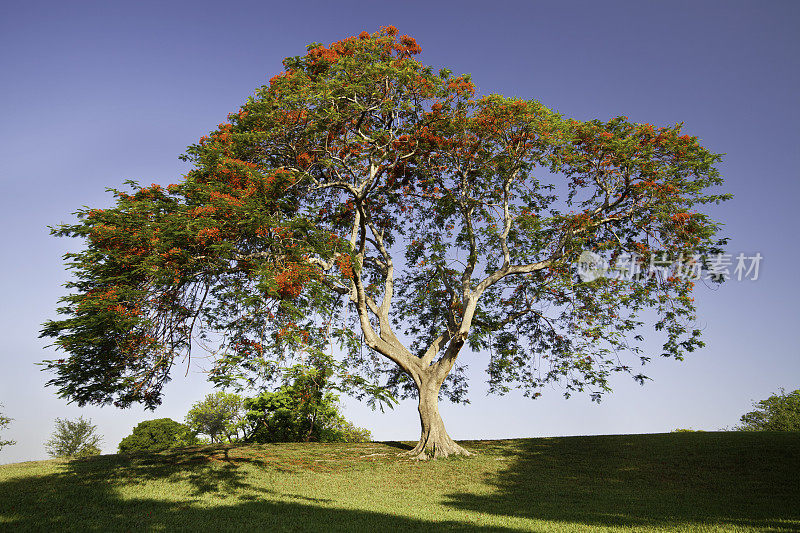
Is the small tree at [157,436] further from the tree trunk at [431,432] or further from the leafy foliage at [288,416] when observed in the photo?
the tree trunk at [431,432]

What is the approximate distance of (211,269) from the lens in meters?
12.0

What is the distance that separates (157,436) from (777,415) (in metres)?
39.3

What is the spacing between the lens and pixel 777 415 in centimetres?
2941

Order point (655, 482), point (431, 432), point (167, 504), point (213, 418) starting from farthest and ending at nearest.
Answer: point (213, 418) → point (431, 432) → point (655, 482) → point (167, 504)

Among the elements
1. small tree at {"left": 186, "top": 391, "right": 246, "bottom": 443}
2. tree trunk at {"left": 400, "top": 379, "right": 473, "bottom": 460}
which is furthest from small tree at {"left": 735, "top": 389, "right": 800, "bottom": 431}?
small tree at {"left": 186, "top": 391, "right": 246, "bottom": 443}

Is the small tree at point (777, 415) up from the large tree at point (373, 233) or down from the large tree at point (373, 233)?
down

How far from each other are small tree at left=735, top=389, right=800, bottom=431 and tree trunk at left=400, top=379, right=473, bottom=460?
2453 cm

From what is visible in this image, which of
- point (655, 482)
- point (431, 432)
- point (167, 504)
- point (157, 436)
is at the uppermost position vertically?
point (431, 432)

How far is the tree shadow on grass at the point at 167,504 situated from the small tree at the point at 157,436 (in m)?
14.0

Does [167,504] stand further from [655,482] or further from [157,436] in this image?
[157,436]

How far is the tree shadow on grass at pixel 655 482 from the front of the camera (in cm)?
933

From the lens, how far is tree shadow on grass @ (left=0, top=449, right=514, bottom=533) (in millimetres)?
8219

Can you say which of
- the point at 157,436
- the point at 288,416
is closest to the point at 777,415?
the point at 288,416

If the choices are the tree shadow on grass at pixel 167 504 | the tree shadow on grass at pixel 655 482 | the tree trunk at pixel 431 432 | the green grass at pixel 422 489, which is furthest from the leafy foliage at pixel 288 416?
the tree shadow on grass at pixel 655 482
